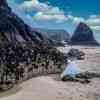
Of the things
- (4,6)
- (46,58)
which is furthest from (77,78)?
(4,6)

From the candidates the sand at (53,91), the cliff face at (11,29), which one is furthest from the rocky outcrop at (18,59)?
the sand at (53,91)

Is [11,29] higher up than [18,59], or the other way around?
[11,29]

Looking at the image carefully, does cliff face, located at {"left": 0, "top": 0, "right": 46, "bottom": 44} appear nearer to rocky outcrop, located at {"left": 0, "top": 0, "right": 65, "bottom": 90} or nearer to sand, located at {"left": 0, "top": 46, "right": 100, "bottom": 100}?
rocky outcrop, located at {"left": 0, "top": 0, "right": 65, "bottom": 90}

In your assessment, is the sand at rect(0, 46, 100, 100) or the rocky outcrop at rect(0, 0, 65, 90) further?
the rocky outcrop at rect(0, 0, 65, 90)

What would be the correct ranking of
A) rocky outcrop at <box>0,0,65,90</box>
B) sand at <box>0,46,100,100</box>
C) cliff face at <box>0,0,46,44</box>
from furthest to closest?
cliff face at <box>0,0,46,44</box>, rocky outcrop at <box>0,0,65,90</box>, sand at <box>0,46,100,100</box>

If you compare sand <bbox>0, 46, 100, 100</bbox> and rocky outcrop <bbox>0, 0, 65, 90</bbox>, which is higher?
rocky outcrop <bbox>0, 0, 65, 90</bbox>

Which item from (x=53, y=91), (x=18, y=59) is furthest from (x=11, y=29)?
(x=53, y=91)

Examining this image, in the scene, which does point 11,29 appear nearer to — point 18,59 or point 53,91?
point 18,59

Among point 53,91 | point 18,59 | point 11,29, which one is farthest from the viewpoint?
point 11,29

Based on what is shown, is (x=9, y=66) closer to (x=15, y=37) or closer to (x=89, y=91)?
(x=89, y=91)

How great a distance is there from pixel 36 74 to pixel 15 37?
257 ft

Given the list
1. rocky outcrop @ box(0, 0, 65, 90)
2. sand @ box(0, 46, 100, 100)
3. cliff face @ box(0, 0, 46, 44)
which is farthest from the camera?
cliff face @ box(0, 0, 46, 44)

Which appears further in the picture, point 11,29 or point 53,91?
point 11,29

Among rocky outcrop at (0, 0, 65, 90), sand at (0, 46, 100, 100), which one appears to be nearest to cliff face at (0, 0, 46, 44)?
rocky outcrop at (0, 0, 65, 90)
